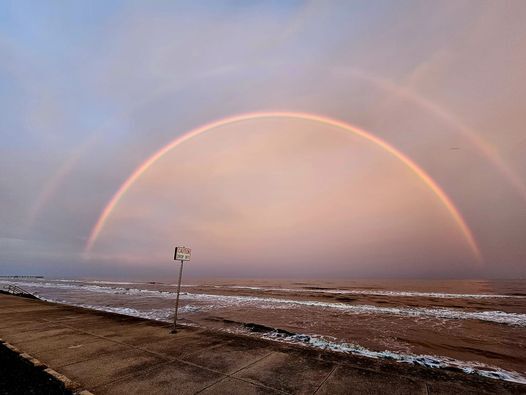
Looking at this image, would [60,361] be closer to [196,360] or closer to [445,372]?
[196,360]

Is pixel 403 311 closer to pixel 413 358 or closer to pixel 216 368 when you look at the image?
pixel 413 358

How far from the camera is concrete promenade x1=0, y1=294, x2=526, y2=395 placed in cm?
470

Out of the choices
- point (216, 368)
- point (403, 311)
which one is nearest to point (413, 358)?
point (216, 368)

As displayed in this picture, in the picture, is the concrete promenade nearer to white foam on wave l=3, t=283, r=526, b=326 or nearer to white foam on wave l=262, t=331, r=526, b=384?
white foam on wave l=262, t=331, r=526, b=384

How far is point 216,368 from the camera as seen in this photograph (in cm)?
555

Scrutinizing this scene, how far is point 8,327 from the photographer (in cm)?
955

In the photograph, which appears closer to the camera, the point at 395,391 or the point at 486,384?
the point at 395,391

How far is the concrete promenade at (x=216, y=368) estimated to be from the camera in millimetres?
4695

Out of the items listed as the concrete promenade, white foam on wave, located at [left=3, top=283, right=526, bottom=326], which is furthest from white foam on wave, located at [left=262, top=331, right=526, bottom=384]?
white foam on wave, located at [left=3, top=283, right=526, bottom=326]

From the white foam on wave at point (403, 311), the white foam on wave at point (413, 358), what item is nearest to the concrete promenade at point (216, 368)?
the white foam on wave at point (413, 358)

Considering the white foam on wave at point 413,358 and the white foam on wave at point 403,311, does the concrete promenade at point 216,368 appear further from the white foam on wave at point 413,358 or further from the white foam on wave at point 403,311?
the white foam on wave at point 403,311

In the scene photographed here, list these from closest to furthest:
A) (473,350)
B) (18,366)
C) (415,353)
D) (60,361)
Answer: (18,366) < (60,361) < (415,353) < (473,350)

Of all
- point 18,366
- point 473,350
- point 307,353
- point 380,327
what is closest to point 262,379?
point 307,353

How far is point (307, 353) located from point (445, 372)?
2750mm
